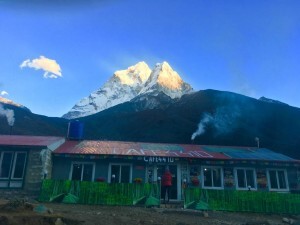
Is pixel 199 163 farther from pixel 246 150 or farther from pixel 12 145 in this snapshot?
pixel 12 145

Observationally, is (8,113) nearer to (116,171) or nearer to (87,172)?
(87,172)

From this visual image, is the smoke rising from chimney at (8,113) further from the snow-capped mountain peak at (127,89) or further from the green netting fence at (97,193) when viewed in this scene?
the snow-capped mountain peak at (127,89)

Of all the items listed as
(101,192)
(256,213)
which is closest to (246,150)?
(256,213)

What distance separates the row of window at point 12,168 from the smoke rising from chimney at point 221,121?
33.1 metres

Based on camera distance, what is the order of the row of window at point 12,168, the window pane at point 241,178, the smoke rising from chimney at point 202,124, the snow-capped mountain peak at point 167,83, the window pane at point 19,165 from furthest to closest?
the snow-capped mountain peak at point 167,83 → the smoke rising from chimney at point 202,124 → the window pane at point 241,178 → the window pane at point 19,165 → the row of window at point 12,168

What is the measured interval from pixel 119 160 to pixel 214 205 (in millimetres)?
7208

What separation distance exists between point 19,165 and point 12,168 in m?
0.42

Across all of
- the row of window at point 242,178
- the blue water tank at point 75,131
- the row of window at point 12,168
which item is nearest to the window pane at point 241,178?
the row of window at point 242,178

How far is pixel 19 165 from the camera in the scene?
18.5 m

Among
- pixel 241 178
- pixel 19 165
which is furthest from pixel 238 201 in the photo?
pixel 19 165

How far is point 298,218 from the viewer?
15.1m

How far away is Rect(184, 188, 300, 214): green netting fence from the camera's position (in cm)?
1574

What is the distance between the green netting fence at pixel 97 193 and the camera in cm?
1588

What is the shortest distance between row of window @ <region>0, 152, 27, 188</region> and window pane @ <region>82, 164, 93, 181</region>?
381 cm
